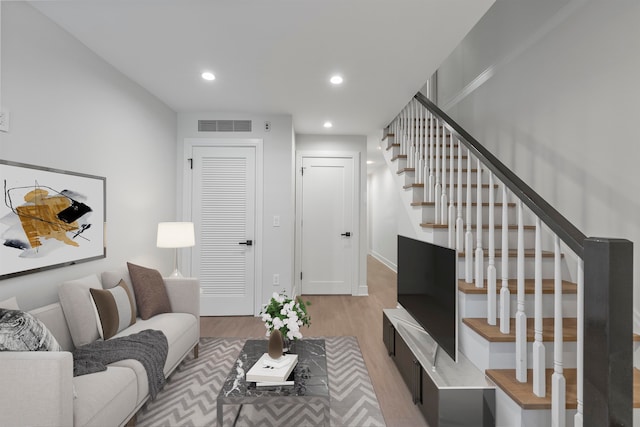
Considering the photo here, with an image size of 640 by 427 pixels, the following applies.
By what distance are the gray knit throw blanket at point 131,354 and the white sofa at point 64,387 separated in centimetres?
4

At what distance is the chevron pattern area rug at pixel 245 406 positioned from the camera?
2012mm

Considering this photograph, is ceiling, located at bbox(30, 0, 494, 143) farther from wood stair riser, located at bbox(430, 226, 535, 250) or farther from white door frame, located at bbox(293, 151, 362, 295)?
white door frame, located at bbox(293, 151, 362, 295)

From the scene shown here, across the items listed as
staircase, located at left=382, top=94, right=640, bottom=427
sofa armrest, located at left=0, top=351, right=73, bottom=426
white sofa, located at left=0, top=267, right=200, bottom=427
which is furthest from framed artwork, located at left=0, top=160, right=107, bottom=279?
staircase, located at left=382, top=94, right=640, bottom=427

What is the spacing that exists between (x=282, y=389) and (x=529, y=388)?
1.20 metres

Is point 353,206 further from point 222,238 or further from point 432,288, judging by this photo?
point 432,288

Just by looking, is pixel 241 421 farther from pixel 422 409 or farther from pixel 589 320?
pixel 589 320

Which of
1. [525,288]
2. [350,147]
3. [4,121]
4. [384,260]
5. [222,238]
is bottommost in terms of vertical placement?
[384,260]

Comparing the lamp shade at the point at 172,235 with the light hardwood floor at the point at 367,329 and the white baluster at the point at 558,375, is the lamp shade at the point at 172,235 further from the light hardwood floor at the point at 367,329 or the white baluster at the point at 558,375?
the white baluster at the point at 558,375

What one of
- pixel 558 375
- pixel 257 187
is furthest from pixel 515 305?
pixel 257 187

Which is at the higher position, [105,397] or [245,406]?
[105,397]

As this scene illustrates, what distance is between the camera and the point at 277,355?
6.24 ft

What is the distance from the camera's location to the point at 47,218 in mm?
2104

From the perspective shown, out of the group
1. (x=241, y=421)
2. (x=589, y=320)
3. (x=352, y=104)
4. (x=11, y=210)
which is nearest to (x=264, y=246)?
(x=352, y=104)

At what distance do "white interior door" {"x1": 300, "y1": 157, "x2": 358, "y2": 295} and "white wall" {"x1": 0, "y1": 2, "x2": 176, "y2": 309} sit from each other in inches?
81.1
